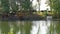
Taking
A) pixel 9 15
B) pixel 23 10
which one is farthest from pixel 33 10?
pixel 9 15

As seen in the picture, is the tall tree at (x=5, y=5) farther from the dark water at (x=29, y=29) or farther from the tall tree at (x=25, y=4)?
the dark water at (x=29, y=29)

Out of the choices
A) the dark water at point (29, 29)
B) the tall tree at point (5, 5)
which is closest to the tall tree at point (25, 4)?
the tall tree at point (5, 5)

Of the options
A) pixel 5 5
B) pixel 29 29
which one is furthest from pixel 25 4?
pixel 29 29

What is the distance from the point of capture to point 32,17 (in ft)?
110

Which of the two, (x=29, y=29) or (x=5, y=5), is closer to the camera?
(x=29, y=29)

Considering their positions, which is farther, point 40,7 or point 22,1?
point 40,7

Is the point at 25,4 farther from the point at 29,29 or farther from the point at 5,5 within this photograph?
the point at 29,29

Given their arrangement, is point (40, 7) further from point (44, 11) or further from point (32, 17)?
point (32, 17)

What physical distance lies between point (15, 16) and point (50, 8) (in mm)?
5618

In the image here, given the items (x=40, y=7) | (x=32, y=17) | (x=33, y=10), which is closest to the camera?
(x=32, y=17)

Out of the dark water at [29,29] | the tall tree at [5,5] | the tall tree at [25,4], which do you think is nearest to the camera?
the dark water at [29,29]

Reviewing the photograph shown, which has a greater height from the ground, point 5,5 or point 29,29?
point 5,5

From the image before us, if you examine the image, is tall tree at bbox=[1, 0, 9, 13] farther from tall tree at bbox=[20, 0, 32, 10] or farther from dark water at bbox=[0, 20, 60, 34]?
dark water at bbox=[0, 20, 60, 34]

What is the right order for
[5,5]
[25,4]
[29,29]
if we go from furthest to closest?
[25,4] → [5,5] → [29,29]
